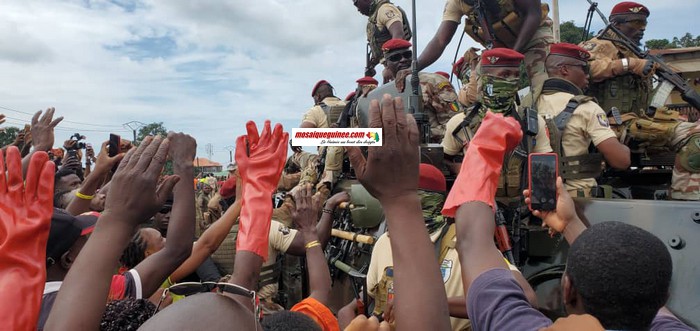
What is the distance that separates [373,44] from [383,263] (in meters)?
4.48

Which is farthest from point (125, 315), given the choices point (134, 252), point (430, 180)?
point (430, 180)

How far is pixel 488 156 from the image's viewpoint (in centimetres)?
169

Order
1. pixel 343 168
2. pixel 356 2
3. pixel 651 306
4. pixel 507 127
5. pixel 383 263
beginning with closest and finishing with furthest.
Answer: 1. pixel 651 306
2. pixel 507 127
3. pixel 383 263
4. pixel 343 168
5. pixel 356 2

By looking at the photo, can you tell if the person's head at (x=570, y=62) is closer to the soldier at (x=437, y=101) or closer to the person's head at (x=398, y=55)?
the soldier at (x=437, y=101)

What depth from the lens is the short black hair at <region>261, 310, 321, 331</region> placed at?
1.61 m

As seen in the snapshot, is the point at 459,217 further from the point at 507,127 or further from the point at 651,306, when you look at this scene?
the point at 651,306

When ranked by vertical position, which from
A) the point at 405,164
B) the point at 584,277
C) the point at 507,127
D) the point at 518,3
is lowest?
the point at 584,277

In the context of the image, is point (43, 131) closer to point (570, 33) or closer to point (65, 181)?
point (65, 181)

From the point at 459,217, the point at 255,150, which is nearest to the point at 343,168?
the point at 255,150

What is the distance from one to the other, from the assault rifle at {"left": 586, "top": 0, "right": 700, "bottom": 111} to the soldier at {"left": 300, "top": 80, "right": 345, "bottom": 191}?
9.35 feet

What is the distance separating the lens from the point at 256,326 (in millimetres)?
1404

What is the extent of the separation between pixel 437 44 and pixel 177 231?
3.88 m

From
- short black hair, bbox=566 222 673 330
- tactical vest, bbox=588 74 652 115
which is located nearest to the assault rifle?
tactical vest, bbox=588 74 652 115

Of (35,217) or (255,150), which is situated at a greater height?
(255,150)
